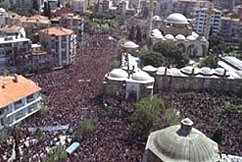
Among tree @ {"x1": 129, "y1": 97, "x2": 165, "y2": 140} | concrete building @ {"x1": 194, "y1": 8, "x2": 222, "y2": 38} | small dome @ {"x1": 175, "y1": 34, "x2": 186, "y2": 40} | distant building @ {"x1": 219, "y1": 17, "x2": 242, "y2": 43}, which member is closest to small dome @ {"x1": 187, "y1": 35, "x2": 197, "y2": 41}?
small dome @ {"x1": 175, "y1": 34, "x2": 186, "y2": 40}

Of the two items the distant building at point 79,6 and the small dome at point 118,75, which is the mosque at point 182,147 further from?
the distant building at point 79,6

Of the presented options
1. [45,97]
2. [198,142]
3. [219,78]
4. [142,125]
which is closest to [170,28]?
[219,78]

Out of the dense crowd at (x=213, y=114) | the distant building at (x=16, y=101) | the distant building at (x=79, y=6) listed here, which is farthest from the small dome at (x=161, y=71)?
the distant building at (x=79, y=6)

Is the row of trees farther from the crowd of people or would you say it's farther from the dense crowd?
the dense crowd

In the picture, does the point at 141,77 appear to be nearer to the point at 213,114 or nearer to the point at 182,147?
the point at 213,114

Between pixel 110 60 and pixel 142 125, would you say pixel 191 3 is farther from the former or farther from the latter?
pixel 142 125

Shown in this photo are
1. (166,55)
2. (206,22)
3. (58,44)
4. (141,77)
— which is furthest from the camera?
(206,22)

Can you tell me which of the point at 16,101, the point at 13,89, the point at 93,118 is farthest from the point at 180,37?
the point at 16,101

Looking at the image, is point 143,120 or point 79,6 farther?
point 79,6
